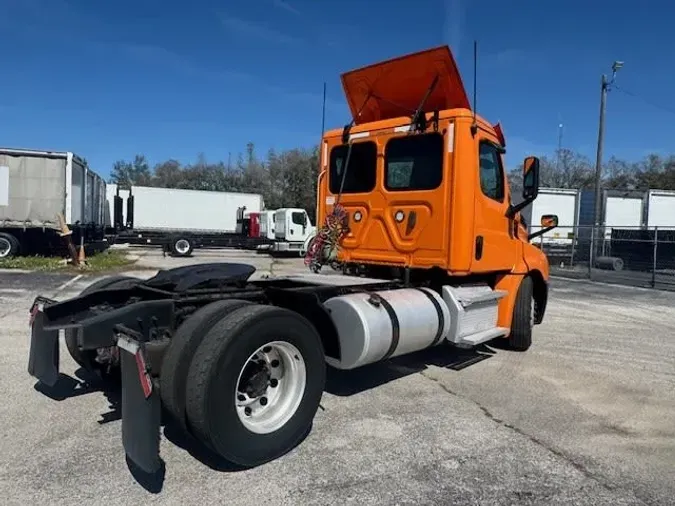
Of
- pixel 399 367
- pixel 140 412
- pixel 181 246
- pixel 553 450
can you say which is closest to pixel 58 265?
pixel 181 246

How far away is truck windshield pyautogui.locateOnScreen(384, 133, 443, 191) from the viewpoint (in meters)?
6.16

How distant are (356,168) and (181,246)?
72.4 ft

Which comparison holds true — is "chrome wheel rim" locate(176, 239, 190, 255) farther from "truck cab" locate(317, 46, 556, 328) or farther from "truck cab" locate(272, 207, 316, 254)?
"truck cab" locate(317, 46, 556, 328)

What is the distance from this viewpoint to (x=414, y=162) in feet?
20.8

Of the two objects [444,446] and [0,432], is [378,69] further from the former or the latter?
[0,432]

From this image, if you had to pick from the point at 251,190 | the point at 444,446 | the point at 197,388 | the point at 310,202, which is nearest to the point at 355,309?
the point at 444,446

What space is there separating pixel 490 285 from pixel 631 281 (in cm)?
1375

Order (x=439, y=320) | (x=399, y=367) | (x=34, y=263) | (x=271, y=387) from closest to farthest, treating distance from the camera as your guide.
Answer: (x=271, y=387), (x=439, y=320), (x=399, y=367), (x=34, y=263)

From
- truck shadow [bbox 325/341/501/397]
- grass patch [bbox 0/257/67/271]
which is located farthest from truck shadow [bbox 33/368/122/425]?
grass patch [bbox 0/257/67/271]

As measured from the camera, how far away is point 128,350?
3350 mm

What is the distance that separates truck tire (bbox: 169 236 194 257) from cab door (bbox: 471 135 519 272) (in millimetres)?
22434

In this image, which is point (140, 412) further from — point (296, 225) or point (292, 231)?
point (296, 225)

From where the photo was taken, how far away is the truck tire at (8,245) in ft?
62.7

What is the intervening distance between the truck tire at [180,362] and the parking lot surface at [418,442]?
47cm
